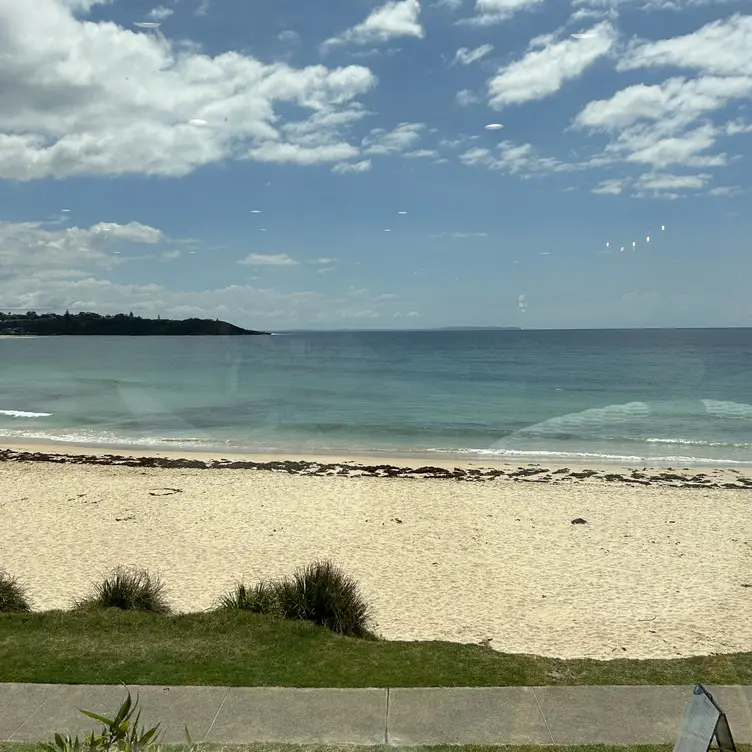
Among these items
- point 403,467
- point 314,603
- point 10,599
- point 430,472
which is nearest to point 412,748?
point 314,603

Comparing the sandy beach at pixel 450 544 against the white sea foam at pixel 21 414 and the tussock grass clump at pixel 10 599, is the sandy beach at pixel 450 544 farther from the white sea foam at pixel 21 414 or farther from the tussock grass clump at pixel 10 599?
the white sea foam at pixel 21 414

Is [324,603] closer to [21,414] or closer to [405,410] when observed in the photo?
[405,410]

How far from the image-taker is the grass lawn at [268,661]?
4.56 metres

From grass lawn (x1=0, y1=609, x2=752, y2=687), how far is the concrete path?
0.14m

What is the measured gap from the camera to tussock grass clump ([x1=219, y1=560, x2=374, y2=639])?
19.4ft

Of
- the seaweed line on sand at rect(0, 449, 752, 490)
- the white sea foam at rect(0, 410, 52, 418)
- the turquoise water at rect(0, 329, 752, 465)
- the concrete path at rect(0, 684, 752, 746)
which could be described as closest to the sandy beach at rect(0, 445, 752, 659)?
the seaweed line on sand at rect(0, 449, 752, 490)

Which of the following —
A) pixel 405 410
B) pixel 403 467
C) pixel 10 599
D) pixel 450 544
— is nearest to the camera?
pixel 10 599

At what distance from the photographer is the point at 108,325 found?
35.9 m

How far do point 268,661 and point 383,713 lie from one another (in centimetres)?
109

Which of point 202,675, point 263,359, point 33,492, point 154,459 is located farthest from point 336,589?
point 263,359

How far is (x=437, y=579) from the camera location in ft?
28.1

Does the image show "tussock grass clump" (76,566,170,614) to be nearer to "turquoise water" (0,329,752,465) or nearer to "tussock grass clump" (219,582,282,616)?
"tussock grass clump" (219,582,282,616)

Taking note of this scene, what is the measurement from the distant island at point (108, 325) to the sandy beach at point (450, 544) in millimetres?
14842

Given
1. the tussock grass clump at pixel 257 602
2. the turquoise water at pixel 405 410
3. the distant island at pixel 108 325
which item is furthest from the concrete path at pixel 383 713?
the distant island at pixel 108 325
